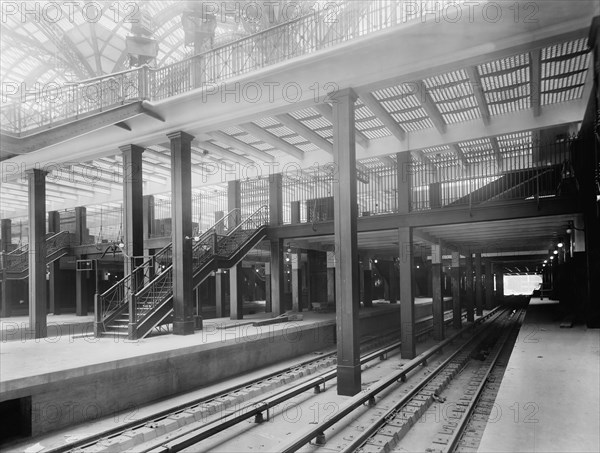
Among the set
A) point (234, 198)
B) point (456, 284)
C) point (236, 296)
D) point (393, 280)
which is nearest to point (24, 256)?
point (234, 198)

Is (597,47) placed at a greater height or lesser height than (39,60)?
lesser

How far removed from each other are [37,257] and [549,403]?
1464cm

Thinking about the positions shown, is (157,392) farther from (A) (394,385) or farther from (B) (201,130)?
(B) (201,130)

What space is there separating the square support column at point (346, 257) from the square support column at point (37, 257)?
1017 centimetres

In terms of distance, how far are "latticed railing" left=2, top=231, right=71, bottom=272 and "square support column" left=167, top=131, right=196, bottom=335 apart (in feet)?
38.6

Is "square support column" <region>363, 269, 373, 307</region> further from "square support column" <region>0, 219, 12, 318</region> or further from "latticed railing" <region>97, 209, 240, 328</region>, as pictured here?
"square support column" <region>0, 219, 12, 318</region>

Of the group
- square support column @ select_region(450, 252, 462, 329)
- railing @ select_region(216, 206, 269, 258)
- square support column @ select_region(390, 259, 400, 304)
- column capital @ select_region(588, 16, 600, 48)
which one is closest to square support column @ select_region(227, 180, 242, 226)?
railing @ select_region(216, 206, 269, 258)

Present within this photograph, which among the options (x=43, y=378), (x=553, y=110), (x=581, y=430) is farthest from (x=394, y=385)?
(x=553, y=110)

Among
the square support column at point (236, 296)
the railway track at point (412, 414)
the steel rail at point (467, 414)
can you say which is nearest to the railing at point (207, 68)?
the railway track at point (412, 414)

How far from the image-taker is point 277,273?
1888 cm

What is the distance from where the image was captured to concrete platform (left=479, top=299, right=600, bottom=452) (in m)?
5.20

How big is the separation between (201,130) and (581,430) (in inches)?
432

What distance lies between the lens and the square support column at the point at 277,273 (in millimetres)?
18703

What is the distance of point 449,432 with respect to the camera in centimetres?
850
